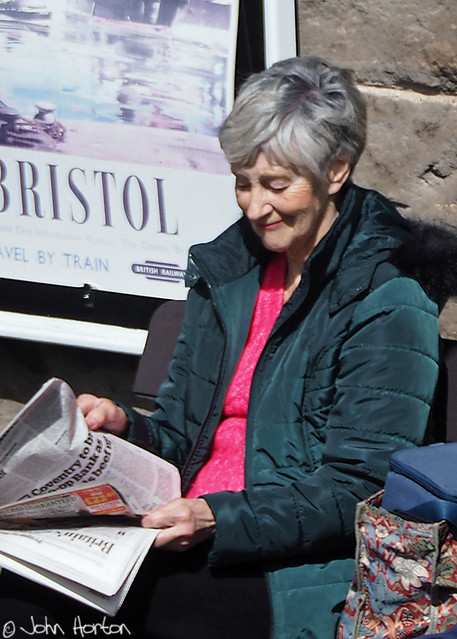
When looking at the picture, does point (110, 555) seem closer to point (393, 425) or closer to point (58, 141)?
point (393, 425)

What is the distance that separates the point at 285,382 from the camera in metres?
2.06

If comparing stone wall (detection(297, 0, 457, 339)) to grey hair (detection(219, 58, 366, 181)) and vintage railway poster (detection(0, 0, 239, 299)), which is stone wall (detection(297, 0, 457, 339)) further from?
grey hair (detection(219, 58, 366, 181))

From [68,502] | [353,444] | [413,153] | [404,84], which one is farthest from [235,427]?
[404,84]

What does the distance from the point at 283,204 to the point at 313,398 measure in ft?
1.27

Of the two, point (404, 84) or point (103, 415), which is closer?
point (103, 415)

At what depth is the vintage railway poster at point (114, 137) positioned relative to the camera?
272cm

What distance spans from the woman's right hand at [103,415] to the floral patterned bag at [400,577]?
618 millimetres

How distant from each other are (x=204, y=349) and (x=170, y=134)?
0.75m

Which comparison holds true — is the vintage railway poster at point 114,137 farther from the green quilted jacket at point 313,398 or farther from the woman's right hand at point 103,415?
the woman's right hand at point 103,415

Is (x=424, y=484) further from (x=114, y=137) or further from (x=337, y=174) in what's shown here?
(x=114, y=137)

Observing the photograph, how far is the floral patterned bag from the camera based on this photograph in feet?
5.49

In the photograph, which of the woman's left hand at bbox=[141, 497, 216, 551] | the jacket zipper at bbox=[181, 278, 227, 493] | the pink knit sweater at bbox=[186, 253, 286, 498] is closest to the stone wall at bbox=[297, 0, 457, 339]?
the pink knit sweater at bbox=[186, 253, 286, 498]

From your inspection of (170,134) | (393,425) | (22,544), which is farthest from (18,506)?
(170,134)

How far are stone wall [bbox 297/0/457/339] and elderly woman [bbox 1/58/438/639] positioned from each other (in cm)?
56
